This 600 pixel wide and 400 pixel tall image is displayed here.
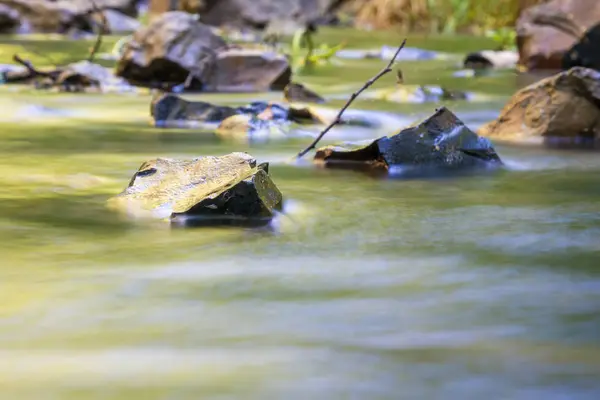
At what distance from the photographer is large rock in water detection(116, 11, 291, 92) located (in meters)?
5.72

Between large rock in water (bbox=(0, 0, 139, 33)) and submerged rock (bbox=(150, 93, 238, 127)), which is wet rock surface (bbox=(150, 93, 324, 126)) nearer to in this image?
submerged rock (bbox=(150, 93, 238, 127))

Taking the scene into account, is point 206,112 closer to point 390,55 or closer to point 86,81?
point 86,81

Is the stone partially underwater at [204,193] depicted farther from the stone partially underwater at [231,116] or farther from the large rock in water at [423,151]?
the stone partially underwater at [231,116]

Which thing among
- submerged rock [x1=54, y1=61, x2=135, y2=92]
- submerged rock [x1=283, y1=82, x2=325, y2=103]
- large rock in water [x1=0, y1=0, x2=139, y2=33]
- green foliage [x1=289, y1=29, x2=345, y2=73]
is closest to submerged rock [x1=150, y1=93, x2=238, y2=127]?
submerged rock [x1=283, y1=82, x2=325, y2=103]

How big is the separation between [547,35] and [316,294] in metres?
6.38

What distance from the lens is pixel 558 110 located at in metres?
3.77

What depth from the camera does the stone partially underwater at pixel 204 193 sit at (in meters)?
2.22

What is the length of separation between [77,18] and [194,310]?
428 inches

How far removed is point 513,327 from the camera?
153cm

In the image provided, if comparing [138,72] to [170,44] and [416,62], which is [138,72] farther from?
[416,62]

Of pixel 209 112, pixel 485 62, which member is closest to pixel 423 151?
pixel 209 112

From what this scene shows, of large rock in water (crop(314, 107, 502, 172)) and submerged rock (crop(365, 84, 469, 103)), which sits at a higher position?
submerged rock (crop(365, 84, 469, 103))

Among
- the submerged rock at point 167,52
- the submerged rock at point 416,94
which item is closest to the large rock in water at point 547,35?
the submerged rock at point 416,94

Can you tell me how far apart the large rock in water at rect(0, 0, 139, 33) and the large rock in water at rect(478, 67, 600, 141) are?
8590 millimetres
